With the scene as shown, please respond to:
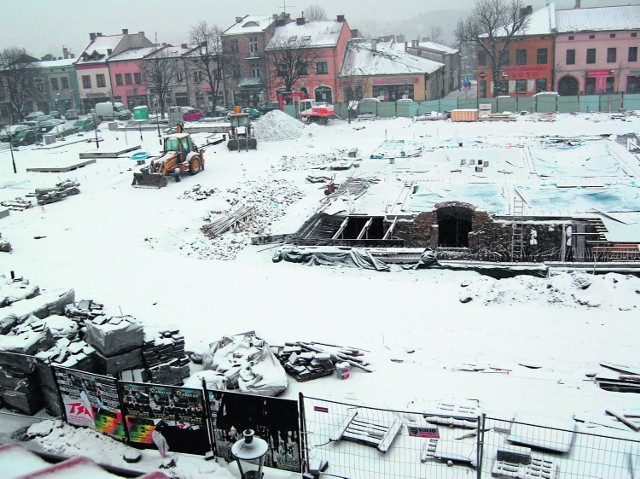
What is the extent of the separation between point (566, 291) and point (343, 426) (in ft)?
27.7

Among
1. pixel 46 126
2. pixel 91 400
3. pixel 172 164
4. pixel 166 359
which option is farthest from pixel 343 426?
pixel 46 126

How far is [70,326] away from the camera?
11.9m

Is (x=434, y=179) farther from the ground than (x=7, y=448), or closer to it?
closer to it

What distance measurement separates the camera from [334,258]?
1908cm

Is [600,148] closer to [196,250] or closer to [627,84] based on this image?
[196,250]

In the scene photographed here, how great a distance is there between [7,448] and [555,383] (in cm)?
943

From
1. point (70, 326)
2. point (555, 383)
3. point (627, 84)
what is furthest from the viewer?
point (627, 84)

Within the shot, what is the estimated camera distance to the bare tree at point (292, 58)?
176 feet

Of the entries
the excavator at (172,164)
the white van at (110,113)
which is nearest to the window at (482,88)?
the white van at (110,113)

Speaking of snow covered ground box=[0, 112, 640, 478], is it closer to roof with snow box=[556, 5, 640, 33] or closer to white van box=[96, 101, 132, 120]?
white van box=[96, 101, 132, 120]

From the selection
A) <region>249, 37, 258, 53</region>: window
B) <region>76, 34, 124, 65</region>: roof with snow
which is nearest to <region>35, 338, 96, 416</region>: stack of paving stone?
<region>249, 37, 258, 53</region>: window

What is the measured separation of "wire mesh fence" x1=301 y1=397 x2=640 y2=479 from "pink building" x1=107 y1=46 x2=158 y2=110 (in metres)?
58.6

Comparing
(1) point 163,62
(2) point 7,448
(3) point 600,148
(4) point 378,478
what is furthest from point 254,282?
(1) point 163,62

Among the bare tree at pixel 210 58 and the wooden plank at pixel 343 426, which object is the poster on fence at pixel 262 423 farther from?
the bare tree at pixel 210 58
